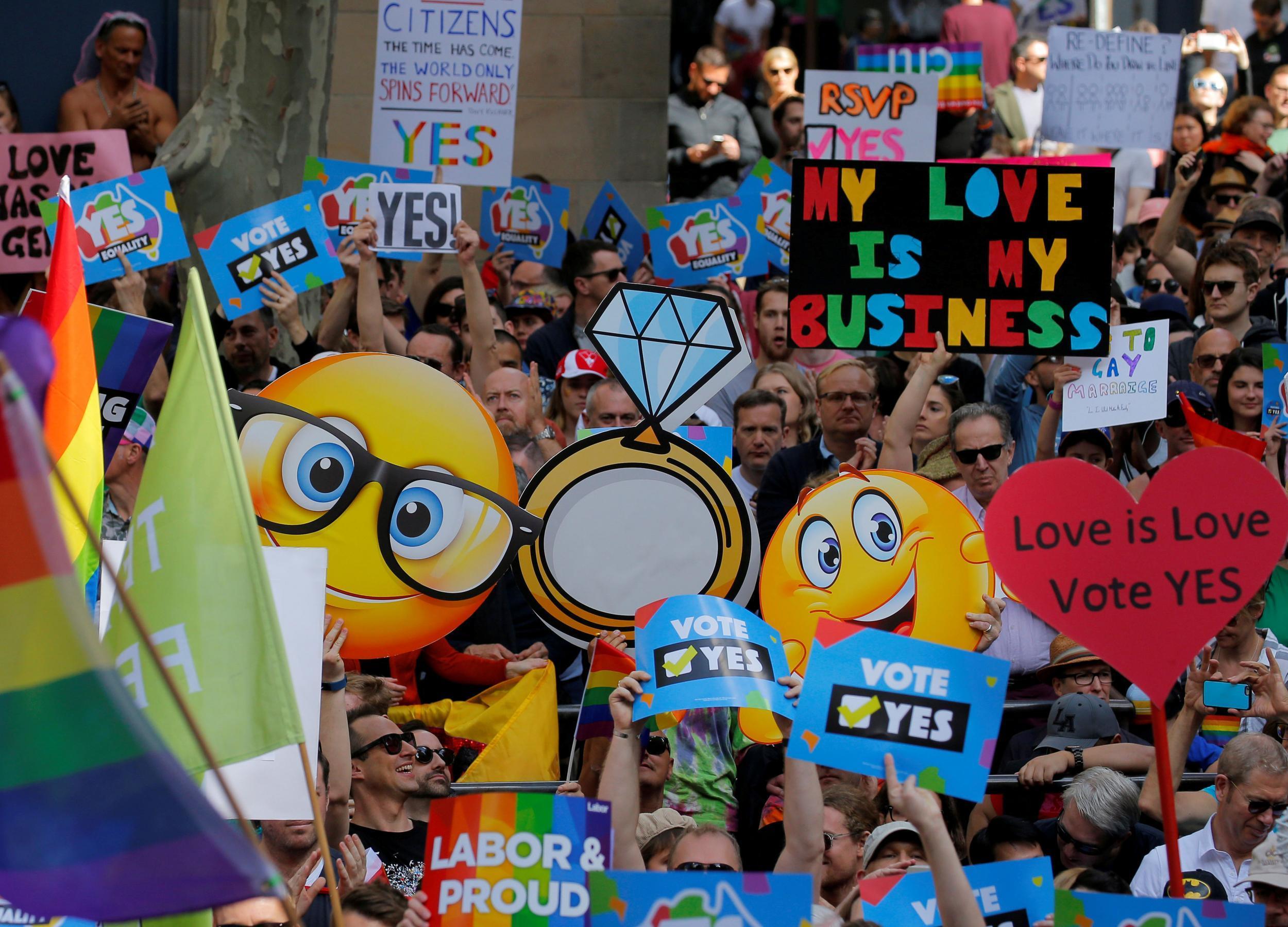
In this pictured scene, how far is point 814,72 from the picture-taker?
910cm

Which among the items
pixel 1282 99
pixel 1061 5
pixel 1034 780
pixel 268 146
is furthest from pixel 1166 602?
pixel 1061 5

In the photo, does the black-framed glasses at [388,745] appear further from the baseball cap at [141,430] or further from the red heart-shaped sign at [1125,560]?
the red heart-shaped sign at [1125,560]

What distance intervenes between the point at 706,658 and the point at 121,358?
2.08 m

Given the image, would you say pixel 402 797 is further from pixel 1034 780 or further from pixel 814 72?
pixel 814 72

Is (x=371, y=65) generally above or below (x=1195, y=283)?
above

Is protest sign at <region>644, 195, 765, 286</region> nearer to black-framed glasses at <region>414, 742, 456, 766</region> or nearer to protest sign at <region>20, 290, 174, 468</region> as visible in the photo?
protest sign at <region>20, 290, 174, 468</region>

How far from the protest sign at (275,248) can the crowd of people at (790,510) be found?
7cm

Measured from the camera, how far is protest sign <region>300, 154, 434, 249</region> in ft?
26.3

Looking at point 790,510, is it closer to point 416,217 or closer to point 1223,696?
point 1223,696

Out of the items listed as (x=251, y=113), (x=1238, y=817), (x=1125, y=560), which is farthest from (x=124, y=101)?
(x=1125, y=560)

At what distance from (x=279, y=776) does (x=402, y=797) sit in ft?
3.38

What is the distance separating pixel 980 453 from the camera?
6.09 meters

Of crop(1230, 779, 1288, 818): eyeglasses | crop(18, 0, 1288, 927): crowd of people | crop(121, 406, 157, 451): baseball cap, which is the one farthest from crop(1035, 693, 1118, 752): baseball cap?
crop(121, 406, 157, 451): baseball cap

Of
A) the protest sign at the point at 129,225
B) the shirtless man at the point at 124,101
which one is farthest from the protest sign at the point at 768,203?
the shirtless man at the point at 124,101
